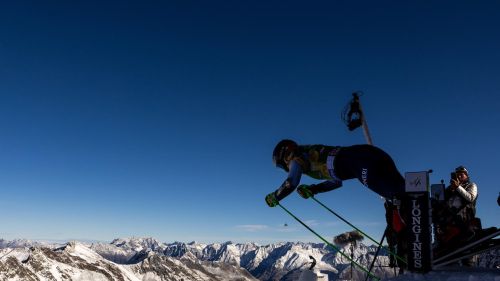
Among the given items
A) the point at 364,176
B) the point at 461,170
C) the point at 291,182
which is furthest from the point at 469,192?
the point at 291,182

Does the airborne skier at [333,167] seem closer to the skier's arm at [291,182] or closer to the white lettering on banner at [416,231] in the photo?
the skier's arm at [291,182]

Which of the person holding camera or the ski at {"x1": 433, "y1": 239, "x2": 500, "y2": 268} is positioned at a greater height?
the person holding camera

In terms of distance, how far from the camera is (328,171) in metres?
7.86

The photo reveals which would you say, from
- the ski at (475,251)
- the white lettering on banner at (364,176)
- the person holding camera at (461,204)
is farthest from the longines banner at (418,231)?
the person holding camera at (461,204)

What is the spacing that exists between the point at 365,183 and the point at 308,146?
155 centimetres

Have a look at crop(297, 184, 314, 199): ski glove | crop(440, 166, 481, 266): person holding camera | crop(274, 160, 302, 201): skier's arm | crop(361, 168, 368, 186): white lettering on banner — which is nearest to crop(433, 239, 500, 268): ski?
crop(440, 166, 481, 266): person holding camera

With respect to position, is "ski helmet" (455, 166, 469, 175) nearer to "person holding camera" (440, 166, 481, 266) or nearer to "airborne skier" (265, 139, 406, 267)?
"person holding camera" (440, 166, 481, 266)

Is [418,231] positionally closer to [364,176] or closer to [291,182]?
[364,176]

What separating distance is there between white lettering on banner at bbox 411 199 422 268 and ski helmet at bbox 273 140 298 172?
2.92 metres

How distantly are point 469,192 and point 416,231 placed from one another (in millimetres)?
4349

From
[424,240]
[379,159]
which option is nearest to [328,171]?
[379,159]

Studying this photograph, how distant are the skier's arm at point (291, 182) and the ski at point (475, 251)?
2.94 m

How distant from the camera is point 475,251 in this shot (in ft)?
19.6

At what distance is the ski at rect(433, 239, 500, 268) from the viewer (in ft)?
18.9
